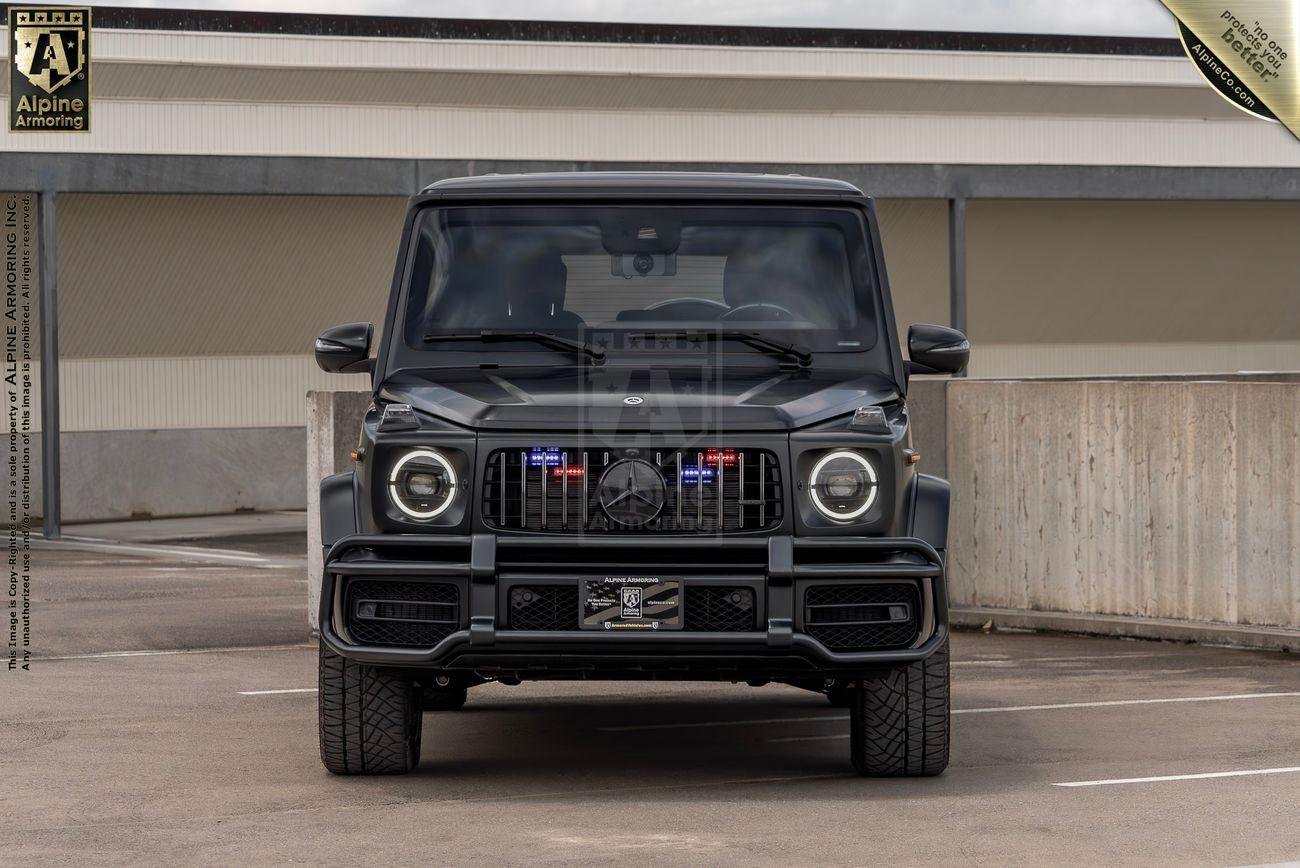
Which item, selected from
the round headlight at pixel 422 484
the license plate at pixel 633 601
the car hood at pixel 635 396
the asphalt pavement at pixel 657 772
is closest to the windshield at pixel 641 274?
the car hood at pixel 635 396

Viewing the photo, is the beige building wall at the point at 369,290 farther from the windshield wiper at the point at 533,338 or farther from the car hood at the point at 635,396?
the car hood at the point at 635,396

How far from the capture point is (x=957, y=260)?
28406 millimetres

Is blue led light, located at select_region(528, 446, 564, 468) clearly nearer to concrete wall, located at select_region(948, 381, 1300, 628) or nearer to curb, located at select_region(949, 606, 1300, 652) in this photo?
concrete wall, located at select_region(948, 381, 1300, 628)

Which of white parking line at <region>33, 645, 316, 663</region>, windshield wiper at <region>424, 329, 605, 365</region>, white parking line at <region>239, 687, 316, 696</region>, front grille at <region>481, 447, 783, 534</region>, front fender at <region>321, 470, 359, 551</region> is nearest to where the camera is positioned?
front grille at <region>481, 447, 783, 534</region>

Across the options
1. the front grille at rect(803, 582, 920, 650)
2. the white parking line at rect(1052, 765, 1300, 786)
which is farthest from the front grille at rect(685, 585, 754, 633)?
the white parking line at rect(1052, 765, 1300, 786)

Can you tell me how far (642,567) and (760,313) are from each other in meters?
1.54

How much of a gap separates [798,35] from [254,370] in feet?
35.6

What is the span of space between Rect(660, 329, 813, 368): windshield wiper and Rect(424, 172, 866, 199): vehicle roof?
0.64 m

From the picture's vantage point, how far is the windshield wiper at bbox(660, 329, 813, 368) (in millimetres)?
8523

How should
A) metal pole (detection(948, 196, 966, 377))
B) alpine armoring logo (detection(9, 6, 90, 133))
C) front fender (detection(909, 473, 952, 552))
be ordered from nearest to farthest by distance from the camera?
front fender (detection(909, 473, 952, 552)), alpine armoring logo (detection(9, 6, 90, 133)), metal pole (detection(948, 196, 966, 377))

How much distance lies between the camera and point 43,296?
24.9 m

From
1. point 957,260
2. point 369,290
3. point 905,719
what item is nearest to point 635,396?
point 905,719

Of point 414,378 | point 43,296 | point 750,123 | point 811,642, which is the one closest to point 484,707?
point 414,378

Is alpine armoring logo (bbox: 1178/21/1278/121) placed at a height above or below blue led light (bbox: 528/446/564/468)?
above
